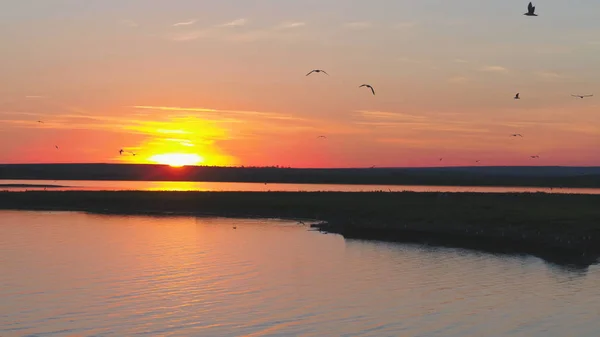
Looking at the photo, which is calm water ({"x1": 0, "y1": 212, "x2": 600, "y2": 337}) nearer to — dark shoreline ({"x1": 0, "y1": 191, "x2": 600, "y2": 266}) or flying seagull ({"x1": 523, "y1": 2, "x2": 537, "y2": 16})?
dark shoreline ({"x1": 0, "y1": 191, "x2": 600, "y2": 266})

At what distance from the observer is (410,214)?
67.9 m

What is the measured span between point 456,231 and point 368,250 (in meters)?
10.6

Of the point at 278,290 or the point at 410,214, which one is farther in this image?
the point at 410,214

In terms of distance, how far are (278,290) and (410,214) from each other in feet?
118

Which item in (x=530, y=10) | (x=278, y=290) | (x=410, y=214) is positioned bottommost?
(x=278, y=290)

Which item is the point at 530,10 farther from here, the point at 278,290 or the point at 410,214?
the point at 410,214

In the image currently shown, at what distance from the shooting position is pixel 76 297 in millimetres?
31062

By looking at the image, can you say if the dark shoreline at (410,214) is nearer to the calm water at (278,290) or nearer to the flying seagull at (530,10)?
the calm water at (278,290)

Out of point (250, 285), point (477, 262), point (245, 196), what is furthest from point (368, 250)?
point (245, 196)

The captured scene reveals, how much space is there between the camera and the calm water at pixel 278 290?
26531 millimetres

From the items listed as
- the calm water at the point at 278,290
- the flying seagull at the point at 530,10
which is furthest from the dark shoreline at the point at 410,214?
the flying seagull at the point at 530,10

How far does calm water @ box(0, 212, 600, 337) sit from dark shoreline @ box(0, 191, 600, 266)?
404 centimetres

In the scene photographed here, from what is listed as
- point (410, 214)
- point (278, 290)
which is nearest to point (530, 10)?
point (278, 290)

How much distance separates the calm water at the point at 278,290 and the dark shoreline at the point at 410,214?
4043mm
